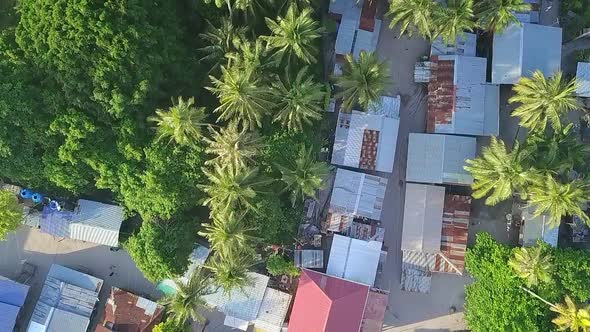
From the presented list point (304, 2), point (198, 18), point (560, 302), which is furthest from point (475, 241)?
point (198, 18)

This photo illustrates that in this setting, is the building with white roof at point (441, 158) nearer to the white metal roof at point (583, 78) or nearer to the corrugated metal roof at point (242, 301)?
the white metal roof at point (583, 78)

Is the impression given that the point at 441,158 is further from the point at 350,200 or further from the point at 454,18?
the point at 454,18

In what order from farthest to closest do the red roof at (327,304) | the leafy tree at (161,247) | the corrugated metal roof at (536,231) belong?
the corrugated metal roof at (536,231) < the red roof at (327,304) < the leafy tree at (161,247)

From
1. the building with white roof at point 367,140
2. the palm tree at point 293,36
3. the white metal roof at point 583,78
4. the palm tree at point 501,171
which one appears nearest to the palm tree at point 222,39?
the palm tree at point 293,36

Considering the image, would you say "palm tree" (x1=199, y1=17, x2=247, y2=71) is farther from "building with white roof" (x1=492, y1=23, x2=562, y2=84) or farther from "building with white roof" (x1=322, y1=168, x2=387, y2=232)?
"building with white roof" (x1=492, y1=23, x2=562, y2=84)

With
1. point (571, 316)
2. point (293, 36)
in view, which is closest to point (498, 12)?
point (293, 36)

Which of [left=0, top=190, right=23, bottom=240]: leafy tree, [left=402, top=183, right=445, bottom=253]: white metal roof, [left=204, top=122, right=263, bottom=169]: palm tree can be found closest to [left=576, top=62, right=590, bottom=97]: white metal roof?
[left=402, top=183, right=445, bottom=253]: white metal roof
